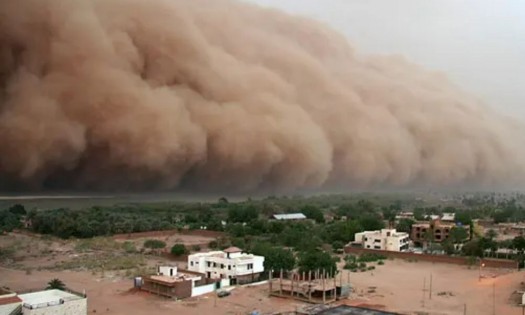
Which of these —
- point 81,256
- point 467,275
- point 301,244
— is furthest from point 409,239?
point 81,256

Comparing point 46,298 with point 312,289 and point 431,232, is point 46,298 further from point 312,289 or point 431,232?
point 431,232

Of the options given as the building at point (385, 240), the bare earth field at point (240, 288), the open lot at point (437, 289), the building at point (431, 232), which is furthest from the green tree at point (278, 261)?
the building at point (431, 232)

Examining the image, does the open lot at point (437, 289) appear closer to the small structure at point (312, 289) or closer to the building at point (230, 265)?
the small structure at point (312, 289)

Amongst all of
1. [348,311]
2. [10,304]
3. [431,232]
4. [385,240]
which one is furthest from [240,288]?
[431,232]

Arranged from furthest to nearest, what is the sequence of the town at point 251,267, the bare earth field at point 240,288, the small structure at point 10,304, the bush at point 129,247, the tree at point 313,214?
the tree at point 313,214
the bush at point 129,247
the town at point 251,267
the bare earth field at point 240,288
the small structure at point 10,304

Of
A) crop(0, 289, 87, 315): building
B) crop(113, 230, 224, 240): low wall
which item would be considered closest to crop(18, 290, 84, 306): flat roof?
crop(0, 289, 87, 315): building

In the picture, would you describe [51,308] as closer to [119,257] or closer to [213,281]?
[213,281]
